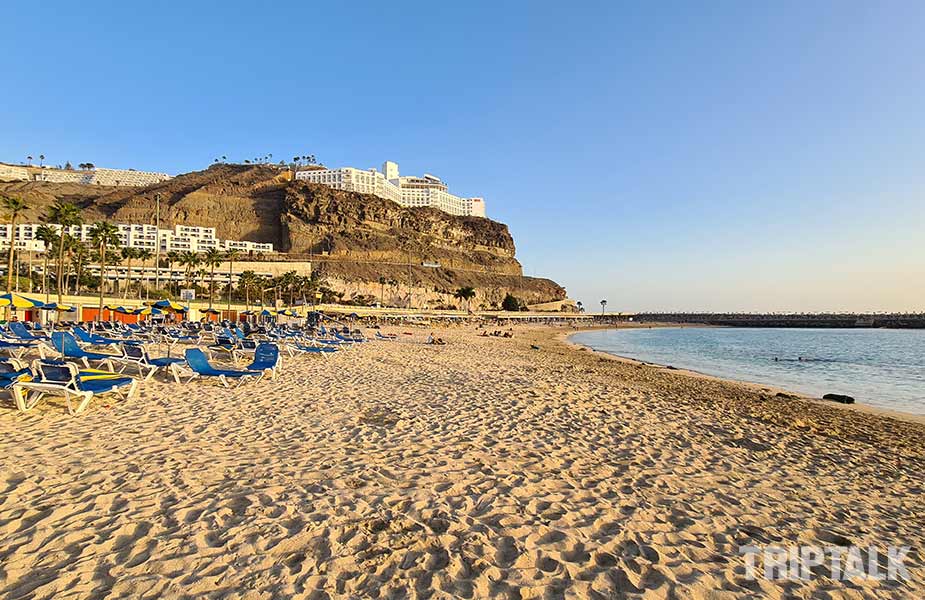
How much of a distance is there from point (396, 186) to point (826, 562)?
15451cm

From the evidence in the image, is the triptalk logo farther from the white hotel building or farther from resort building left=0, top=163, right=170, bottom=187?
resort building left=0, top=163, right=170, bottom=187

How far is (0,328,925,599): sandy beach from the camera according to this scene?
9.04 feet

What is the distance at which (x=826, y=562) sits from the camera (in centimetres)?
322

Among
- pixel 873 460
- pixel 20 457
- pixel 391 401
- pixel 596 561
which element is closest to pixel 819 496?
pixel 873 460

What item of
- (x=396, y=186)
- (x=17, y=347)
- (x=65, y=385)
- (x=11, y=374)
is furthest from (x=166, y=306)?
(x=396, y=186)

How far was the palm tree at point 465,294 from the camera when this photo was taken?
93.3m

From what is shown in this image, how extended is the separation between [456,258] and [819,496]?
111939 mm

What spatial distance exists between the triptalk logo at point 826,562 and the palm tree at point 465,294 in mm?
89550

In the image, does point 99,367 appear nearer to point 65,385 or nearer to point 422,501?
point 65,385

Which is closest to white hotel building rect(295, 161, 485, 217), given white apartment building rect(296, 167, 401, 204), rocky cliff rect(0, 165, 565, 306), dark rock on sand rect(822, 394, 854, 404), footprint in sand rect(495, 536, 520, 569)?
white apartment building rect(296, 167, 401, 204)

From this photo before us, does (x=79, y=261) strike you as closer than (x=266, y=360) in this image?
No

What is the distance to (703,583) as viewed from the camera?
9.30 ft

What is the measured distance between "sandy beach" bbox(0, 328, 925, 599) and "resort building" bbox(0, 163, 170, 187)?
512 feet

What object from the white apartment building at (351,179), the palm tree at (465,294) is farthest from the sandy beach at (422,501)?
the white apartment building at (351,179)
